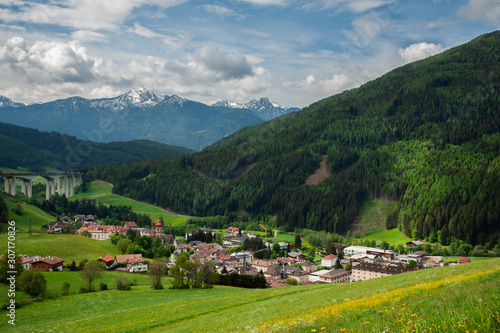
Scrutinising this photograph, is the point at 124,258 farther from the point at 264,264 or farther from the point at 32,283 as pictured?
the point at 264,264

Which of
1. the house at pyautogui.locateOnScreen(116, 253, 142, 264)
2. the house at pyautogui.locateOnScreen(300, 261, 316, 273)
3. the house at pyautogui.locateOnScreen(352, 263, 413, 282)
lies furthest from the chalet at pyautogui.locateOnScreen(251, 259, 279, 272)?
the house at pyautogui.locateOnScreen(116, 253, 142, 264)

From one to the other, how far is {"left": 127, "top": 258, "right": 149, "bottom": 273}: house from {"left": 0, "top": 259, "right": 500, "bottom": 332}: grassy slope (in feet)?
70.0

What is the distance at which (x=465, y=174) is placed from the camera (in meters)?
140

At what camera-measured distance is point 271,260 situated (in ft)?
325

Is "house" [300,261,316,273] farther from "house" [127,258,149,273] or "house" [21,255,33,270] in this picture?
"house" [21,255,33,270]

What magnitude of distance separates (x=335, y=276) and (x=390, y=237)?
63714mm

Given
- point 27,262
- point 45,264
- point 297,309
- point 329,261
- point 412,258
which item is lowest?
point 329,261

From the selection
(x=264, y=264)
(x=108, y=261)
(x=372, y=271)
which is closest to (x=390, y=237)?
(x=372, y=271)

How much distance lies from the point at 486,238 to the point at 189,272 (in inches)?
4095

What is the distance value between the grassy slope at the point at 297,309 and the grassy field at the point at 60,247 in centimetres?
3270

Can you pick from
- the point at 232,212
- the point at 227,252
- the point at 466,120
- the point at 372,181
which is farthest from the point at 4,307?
the point at 466,120

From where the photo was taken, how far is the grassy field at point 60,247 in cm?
7706

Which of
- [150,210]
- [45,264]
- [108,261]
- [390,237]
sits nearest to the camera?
[45,264]

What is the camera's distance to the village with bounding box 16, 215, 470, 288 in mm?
77875
